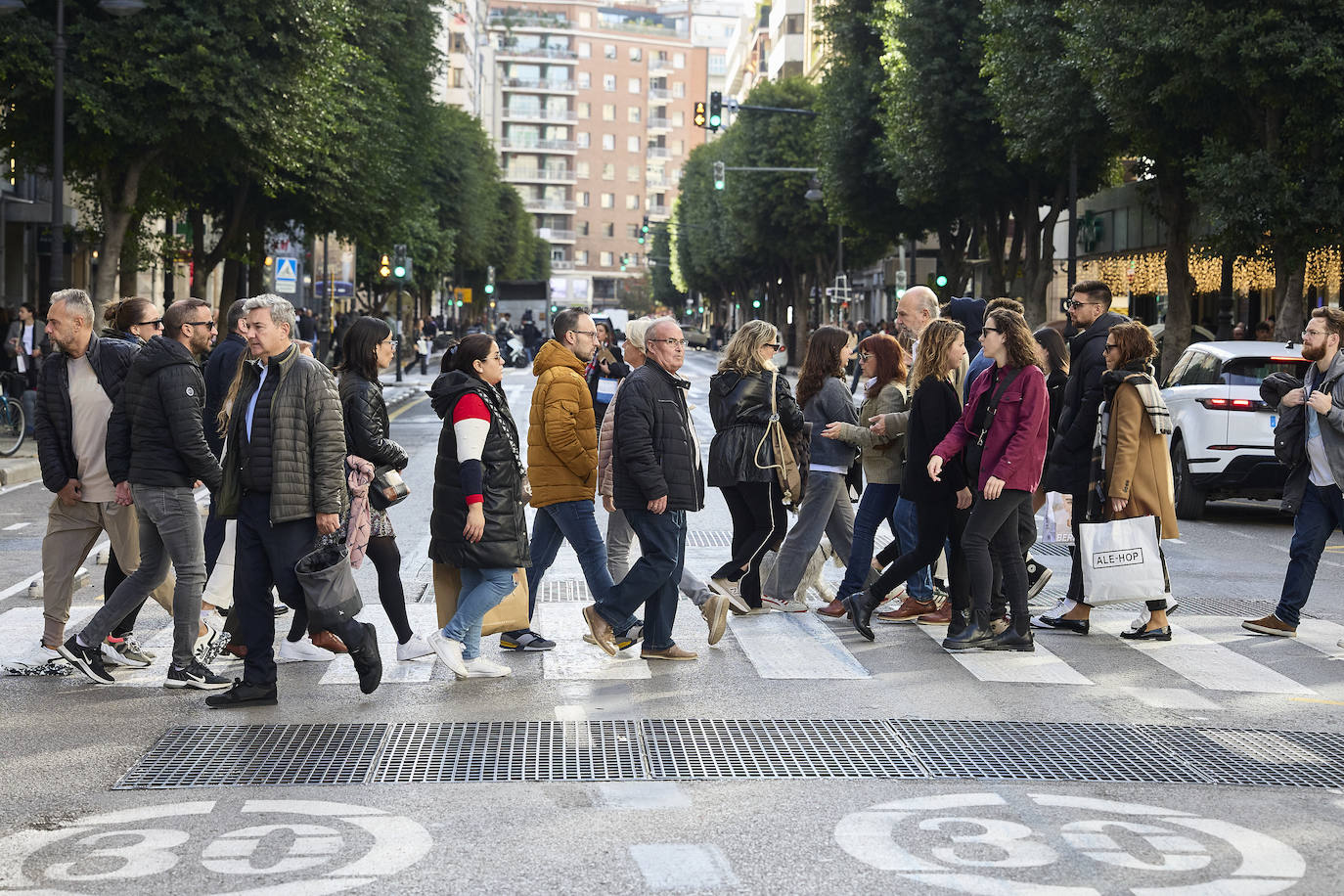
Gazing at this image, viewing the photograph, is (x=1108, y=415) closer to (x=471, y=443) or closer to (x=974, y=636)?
(x=974, y=636)

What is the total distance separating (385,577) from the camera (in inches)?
341

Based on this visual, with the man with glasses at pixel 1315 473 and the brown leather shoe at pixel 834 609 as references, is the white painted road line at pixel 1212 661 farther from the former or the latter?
the brown leather shoe at pixel 834 609

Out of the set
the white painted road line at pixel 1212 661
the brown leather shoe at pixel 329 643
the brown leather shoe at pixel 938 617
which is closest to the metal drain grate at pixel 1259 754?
the white painted road line at pixel 1212 661

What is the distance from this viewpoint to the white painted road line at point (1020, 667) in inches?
329

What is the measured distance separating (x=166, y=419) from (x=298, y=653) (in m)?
1.43

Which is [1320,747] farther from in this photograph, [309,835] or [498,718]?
[309,835]

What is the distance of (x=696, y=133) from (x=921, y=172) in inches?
5036

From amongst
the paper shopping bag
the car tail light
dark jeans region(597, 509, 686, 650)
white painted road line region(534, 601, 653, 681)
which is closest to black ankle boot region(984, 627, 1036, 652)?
dark jeans region(597, 509, 686, 650)

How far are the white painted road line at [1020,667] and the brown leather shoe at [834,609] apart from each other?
3.64ft

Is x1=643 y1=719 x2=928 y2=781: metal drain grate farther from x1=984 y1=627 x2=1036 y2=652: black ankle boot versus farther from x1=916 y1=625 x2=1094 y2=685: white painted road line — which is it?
x1=984 y1=627 x2=1036 y2=652: black ankle boot

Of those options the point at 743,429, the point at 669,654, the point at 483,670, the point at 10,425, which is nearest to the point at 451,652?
the point at 483,670

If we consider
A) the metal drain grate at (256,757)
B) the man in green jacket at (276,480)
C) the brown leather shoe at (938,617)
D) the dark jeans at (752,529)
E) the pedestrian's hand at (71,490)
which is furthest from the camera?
the brown leather shoe at (938,617)

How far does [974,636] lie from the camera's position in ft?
29.8

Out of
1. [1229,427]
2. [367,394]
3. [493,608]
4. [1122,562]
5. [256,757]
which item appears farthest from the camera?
[1229,427]
